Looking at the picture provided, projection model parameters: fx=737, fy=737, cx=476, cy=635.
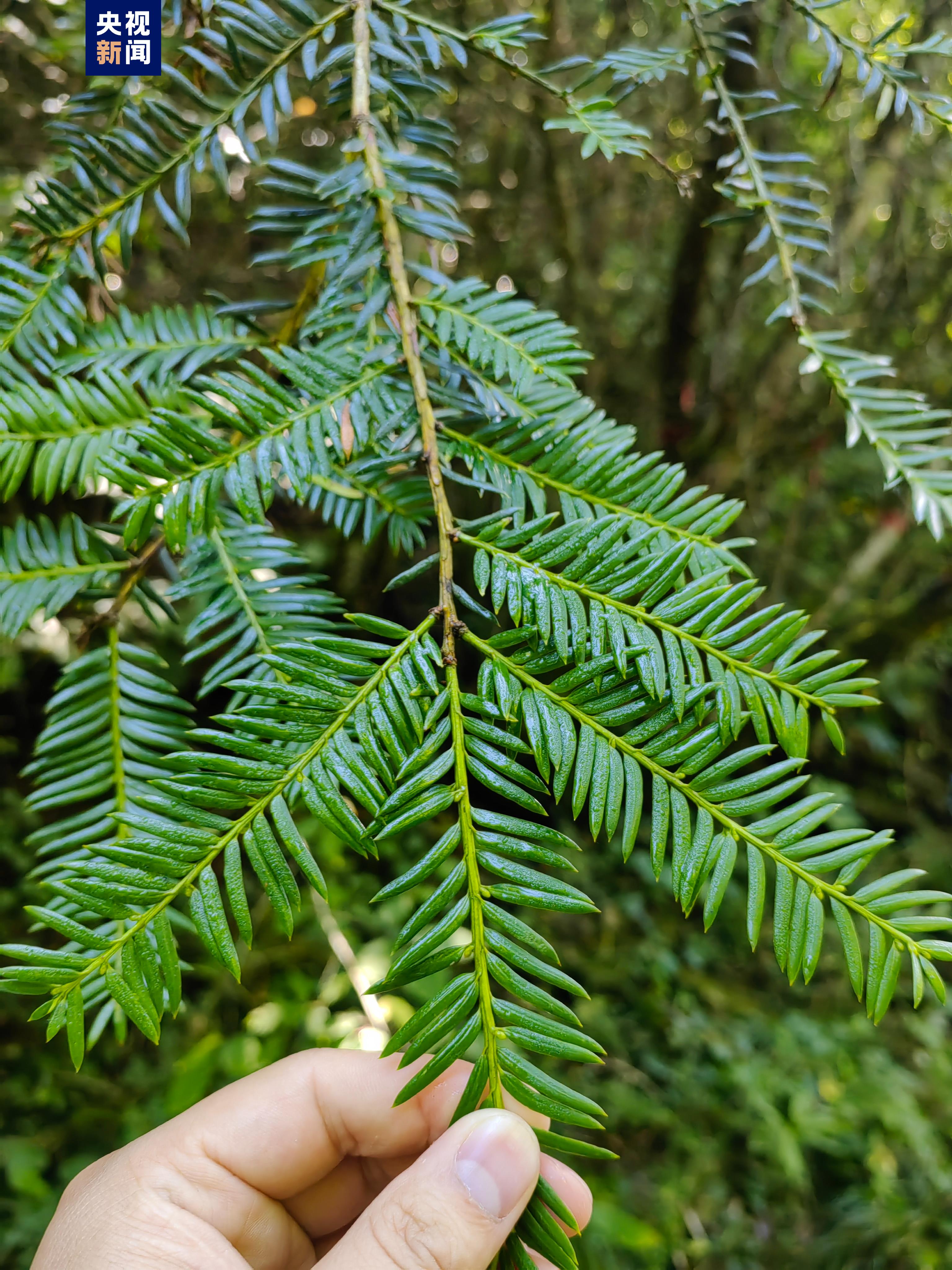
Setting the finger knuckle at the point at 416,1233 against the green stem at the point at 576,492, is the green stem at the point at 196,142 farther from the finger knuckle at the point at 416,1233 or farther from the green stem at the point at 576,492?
the finger knuckle at the point at 416,1233

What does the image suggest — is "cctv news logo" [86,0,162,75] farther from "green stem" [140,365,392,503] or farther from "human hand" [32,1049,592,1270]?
"human hand" [32,1049,592,1270]

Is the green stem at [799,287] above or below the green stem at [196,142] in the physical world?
above

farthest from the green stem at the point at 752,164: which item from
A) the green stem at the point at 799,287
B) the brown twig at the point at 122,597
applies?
the brown twig at the point at 122,597

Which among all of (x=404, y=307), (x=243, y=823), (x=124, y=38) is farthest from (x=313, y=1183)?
(x=124, y=38)

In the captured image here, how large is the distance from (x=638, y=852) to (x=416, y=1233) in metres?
1.46

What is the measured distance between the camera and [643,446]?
6.22 feet

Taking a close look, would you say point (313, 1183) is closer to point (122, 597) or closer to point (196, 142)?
point (122, 597)

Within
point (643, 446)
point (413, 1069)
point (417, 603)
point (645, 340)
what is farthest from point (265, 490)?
point (645, 340)

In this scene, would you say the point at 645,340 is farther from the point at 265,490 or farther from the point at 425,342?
the point at 265,490

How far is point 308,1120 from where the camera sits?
81cm

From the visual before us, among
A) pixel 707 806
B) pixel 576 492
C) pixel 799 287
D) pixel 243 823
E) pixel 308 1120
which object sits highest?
pixel 799 287

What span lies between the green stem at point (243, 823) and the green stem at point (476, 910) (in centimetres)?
4

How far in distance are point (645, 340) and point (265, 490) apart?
1.81 metres

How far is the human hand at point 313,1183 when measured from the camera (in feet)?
1.75
